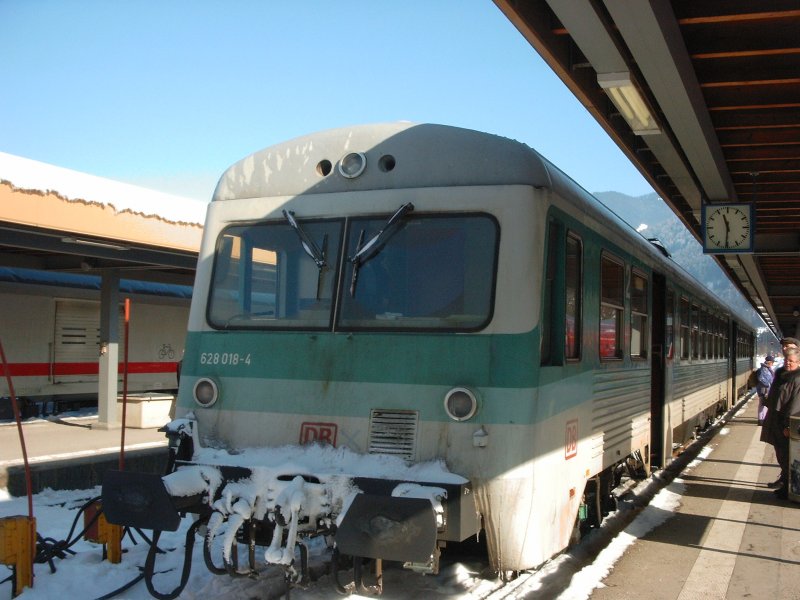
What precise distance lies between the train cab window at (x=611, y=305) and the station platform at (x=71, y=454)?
7.17 meters

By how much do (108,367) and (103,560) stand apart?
10074 mm

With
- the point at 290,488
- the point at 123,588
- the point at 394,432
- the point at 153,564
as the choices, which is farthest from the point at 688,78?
the point at 123,588

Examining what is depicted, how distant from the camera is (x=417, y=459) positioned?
4.97 meters

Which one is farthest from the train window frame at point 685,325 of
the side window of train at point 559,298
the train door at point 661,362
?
the side window of train at point 559,298

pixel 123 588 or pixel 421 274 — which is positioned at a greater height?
pixel 421 274

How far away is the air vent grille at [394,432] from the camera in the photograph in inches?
198

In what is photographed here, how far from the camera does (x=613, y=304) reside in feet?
23.3

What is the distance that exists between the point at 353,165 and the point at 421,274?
91cm

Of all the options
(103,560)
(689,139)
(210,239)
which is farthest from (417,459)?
(689,139)

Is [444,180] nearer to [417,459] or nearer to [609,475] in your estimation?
[417,459]

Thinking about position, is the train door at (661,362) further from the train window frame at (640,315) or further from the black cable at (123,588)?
the black cable at (123,588)

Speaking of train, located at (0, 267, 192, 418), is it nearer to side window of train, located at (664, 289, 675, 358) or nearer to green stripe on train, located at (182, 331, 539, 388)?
side window of train, located at (664, 289, 675, 358)

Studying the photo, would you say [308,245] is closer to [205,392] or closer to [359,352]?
[359,352]

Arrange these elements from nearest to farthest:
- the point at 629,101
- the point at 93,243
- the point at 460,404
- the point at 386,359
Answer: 1. the point at 460,404
2. the point at 386,359
3. the point at 629,101
4. the point at 93,243
